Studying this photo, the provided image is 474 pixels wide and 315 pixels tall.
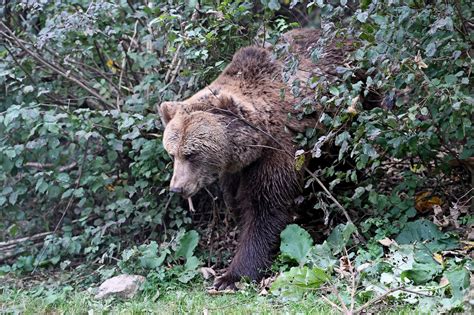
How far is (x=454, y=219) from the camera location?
583 centimetres

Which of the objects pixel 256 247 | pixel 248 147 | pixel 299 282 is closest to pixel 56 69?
pixel 248 147

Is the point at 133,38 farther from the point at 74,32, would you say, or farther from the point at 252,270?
the point at 252,270

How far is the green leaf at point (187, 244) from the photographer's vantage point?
256 inches

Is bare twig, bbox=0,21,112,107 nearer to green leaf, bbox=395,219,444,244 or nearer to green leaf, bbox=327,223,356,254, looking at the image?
green leaf, bbox=327,223,356,254

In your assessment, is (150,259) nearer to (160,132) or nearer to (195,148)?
(195,148)

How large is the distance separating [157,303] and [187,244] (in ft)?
3.55

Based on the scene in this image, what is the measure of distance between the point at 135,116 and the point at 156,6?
3.83 ft

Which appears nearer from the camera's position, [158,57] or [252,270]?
[252,270]

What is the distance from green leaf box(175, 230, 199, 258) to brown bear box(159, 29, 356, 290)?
0.49 m

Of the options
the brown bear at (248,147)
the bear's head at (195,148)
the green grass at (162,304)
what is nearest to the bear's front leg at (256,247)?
the brown bear at (248,147)

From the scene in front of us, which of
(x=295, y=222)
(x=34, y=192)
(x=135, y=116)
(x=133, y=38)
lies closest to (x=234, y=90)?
(x=135, y=116)

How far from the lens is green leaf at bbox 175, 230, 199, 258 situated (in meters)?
6.51

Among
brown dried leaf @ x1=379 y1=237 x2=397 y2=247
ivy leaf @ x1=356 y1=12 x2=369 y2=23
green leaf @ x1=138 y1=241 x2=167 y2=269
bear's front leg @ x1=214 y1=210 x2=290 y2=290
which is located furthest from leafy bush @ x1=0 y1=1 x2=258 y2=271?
brown dried leaf @ x1=379 y1=237 x2=397 y2=247

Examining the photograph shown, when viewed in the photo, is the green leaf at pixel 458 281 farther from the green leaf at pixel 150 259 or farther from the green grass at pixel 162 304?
the green leaf at pixel 150 259
